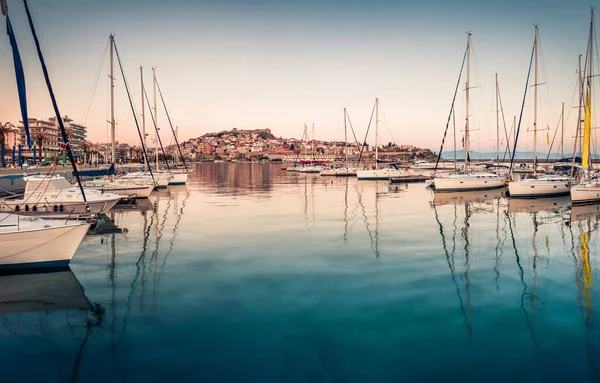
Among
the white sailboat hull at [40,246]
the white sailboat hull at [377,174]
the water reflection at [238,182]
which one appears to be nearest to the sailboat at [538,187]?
the water reflection at [238,182]

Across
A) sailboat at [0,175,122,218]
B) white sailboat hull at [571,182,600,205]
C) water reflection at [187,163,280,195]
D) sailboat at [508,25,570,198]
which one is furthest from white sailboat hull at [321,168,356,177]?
sailboat at [0,175,122,218]

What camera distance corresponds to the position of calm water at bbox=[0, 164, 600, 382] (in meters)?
5.71

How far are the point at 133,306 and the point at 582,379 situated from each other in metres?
7.03

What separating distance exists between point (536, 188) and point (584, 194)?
164 inches

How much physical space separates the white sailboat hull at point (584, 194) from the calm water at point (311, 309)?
10.4 metres

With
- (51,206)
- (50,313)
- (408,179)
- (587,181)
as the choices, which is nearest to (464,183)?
(587,181)

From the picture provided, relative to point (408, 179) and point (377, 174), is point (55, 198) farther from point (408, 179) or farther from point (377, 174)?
point (408, 179)

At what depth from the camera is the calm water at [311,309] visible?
18.7 feet

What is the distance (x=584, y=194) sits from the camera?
2420cm

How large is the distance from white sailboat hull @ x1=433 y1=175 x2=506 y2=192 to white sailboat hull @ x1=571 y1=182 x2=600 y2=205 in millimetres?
9896

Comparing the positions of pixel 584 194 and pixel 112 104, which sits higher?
pixel 112 104

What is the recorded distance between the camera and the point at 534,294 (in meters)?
8.62

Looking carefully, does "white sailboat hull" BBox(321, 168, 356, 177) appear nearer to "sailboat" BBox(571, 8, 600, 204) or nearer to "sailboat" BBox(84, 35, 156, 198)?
"sailboat" BBox(571, 8, 600, 204)

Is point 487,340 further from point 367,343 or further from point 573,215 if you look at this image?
point 573,215
